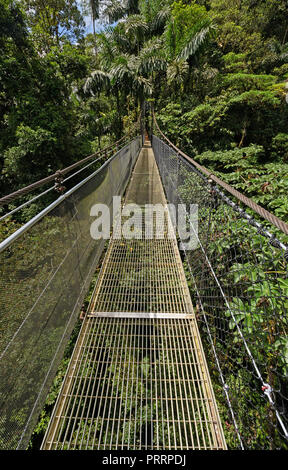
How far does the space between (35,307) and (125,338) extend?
89 centimetres

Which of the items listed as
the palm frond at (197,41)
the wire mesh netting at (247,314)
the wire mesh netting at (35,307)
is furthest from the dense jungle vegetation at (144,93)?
the wire mesh netting at (35,307)

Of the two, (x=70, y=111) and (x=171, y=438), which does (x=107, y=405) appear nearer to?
(x=171, y=438)

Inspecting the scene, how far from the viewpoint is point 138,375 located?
1438 millimetres

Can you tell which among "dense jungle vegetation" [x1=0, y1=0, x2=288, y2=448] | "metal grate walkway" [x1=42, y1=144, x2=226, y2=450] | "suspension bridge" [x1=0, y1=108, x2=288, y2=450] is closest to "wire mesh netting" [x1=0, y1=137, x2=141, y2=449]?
"suspension bridge" [x1=0, y1=108, x2=288, y2=450]

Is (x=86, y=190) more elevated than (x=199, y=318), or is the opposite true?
(x=86, y=190)

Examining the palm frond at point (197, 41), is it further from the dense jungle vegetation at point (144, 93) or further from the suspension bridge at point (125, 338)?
the suspension bridge at point (125, 338)

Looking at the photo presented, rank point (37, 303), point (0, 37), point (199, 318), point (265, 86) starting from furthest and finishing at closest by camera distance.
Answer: point (265, 86)
point (0, 37)
point (199, 318)
point (37, 303)

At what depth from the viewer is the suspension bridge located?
0.92 m

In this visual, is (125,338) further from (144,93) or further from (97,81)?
(97,81)

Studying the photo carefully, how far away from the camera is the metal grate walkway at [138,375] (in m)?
1.19

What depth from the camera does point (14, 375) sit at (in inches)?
35.1

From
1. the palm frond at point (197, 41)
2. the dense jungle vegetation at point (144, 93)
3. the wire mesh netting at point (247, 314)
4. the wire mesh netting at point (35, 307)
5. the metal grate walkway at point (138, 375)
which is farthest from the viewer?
the palm frond at point (197, 41)
